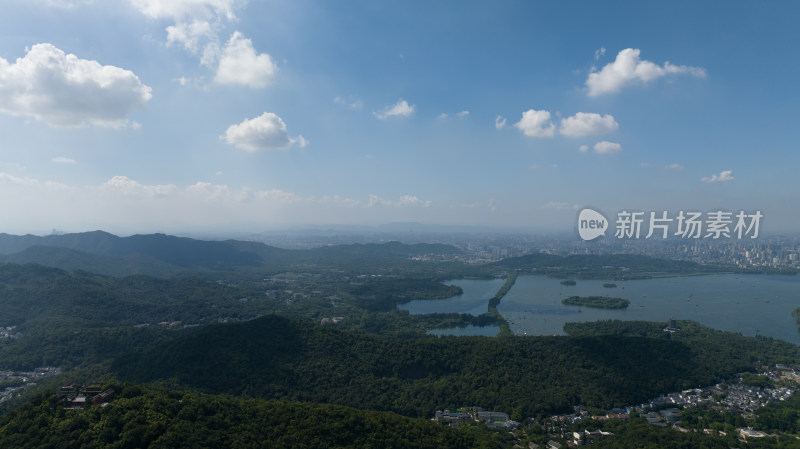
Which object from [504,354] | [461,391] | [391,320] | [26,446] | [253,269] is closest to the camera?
[26,446]

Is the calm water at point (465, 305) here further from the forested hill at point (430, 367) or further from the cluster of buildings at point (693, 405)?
the cluster of buildings at point (693, 405)

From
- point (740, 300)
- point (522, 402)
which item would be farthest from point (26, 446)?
point (740, 300)

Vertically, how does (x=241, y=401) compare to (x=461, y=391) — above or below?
above

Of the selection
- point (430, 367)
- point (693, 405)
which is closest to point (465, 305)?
point (430, 367)

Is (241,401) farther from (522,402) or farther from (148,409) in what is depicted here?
(522,402)

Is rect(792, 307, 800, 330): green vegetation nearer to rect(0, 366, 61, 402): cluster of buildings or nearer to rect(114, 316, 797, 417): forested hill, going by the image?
rect(114, 316, 797, 417): forested hill

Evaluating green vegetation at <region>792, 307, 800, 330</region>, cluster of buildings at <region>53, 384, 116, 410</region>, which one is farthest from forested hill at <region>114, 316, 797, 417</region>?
green vegetation at <region>792, 307, 800, 330</region>

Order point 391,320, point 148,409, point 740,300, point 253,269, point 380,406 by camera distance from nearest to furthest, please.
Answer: point 148,409 < point 380,406 < point 391,320 < point 740,300 < point 253,269
